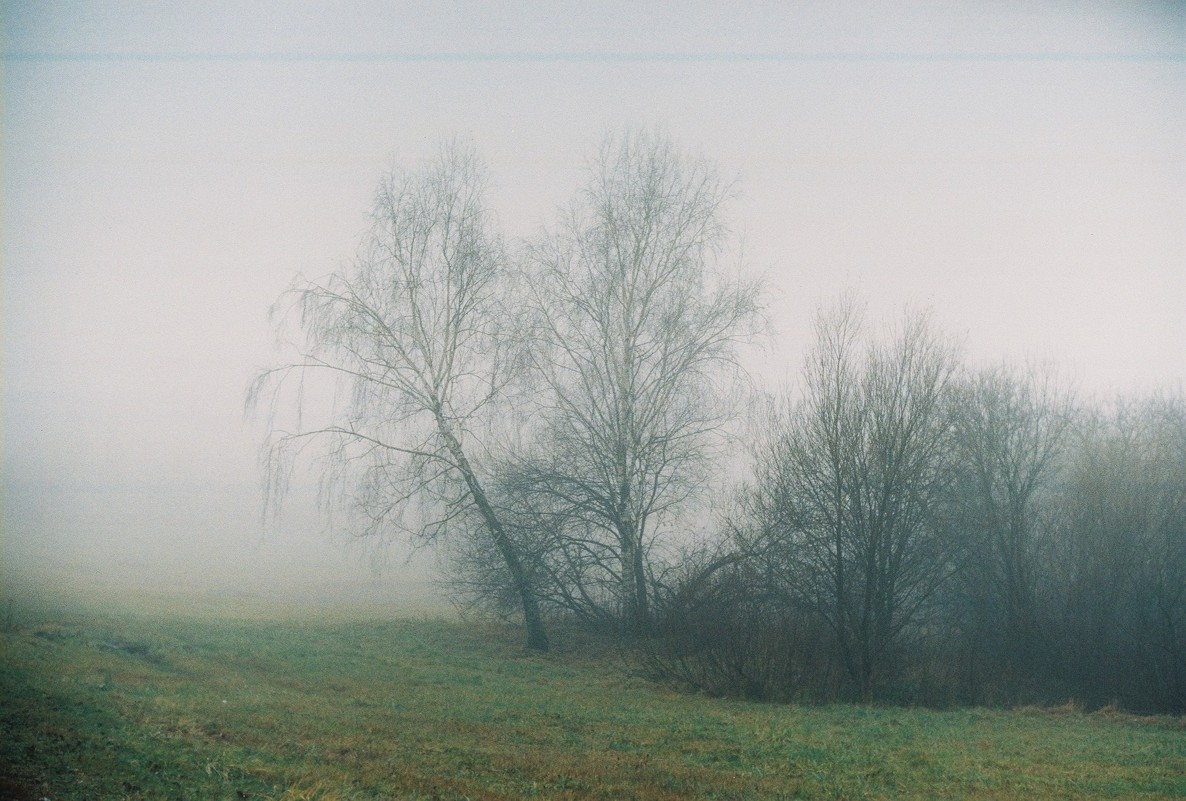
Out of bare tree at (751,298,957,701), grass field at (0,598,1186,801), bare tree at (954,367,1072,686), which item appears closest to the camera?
grass field at (0,598,1186,801)

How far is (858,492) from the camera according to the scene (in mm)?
16797

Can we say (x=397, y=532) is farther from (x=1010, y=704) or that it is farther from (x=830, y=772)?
(x=1010, y=704)

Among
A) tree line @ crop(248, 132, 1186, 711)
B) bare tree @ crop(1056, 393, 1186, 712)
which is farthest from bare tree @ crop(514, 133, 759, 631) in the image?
bare tree @ crop(1056, 393, 1186, 712)

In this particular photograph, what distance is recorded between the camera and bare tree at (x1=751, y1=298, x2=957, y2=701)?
16.8 metres

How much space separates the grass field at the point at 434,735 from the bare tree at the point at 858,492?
2536mm

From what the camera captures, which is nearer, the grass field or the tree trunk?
the grass field

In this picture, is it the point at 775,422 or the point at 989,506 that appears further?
the point at 989,506

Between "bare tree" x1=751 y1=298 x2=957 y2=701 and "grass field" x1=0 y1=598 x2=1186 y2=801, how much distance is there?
8.32 feet

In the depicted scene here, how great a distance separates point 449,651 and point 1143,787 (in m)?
12.7

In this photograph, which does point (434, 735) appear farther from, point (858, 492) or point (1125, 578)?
point (1125, 578)

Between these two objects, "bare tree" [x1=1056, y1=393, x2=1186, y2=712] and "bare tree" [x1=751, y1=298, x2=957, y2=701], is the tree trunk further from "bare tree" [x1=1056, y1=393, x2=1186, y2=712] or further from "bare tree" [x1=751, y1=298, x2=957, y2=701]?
"bare tree" [x1=1056, y1=393, x2=1186, y2=712]

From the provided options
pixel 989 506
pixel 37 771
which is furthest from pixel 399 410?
pixel 989 506

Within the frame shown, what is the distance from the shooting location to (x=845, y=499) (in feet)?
55.5

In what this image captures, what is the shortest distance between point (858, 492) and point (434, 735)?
35.4 ft
